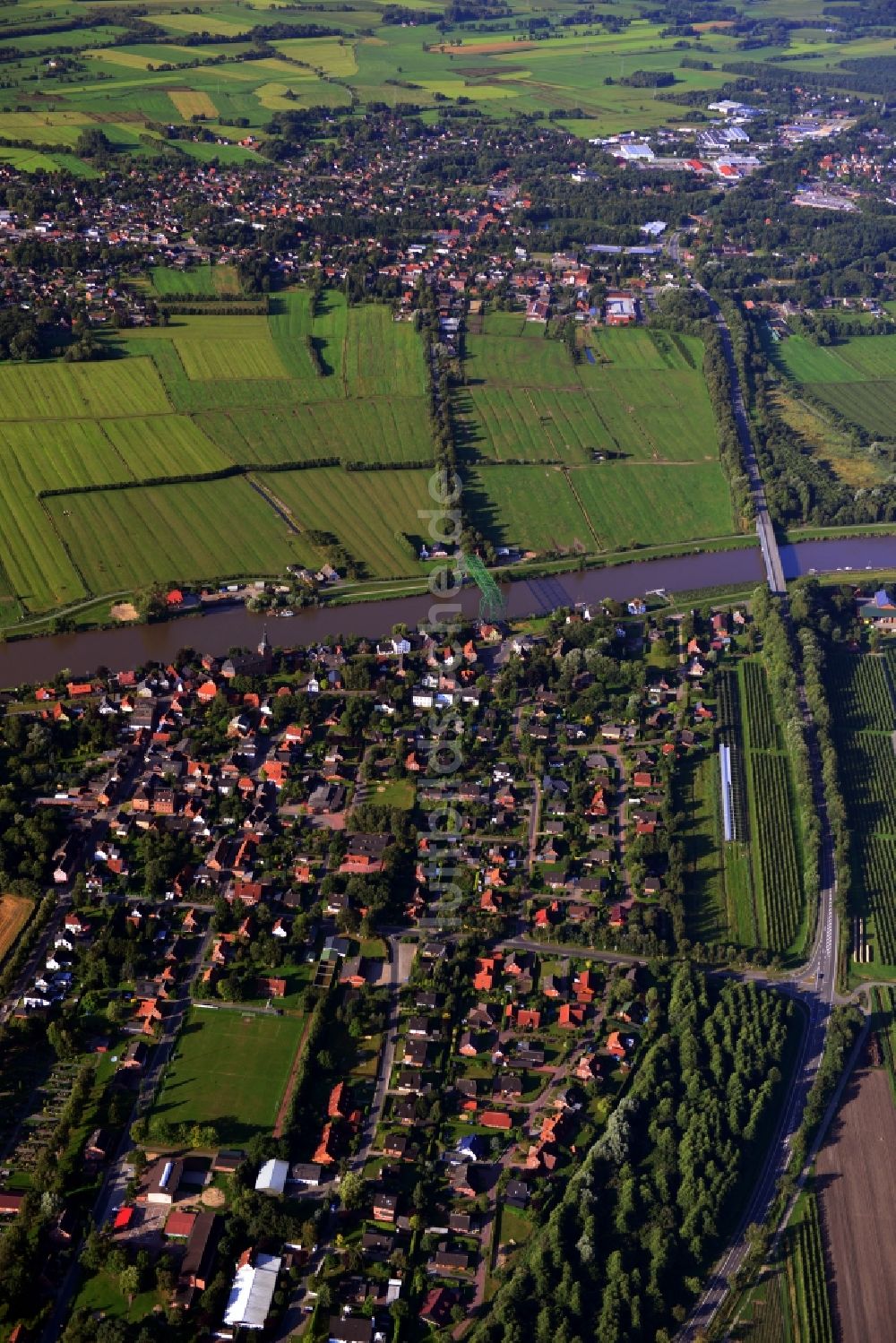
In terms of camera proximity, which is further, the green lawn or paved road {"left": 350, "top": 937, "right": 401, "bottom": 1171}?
the green lawn

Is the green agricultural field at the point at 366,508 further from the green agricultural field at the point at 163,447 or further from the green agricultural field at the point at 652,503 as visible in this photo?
the green agricultural field at the point at 652,503

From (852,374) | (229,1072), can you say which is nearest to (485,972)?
(229,1072)

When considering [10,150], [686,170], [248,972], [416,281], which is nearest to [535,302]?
[416,281]

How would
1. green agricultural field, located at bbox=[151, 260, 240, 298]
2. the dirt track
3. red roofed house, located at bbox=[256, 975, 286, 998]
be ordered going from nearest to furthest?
1. the dirt track
2. red roofed house, located at bbox=[256, 975, 286, 998]
3. green agricultural field, located at bbox=[151, 260, 240, 298]

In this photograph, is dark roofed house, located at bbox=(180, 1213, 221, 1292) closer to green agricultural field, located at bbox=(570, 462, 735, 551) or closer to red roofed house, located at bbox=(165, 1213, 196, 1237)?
red roofed house, located at bbox=(165, 1213, 196, 1237)

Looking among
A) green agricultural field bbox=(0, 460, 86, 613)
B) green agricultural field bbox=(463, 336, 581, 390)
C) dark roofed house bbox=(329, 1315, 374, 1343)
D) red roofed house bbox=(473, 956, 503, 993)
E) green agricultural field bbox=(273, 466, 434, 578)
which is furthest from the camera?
green agricultural field bbox=(463, 336, 581, 390)

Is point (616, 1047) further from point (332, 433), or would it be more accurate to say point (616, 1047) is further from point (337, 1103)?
point (332, 433)

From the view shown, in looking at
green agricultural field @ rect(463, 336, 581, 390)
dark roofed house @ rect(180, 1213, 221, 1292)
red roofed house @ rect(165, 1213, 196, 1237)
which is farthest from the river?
dark roofed house @ rect(180, 1213, 221, 1292)
